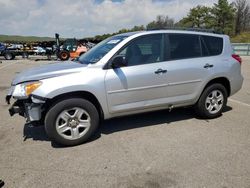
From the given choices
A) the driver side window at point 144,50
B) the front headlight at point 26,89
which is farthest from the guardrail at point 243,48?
the front headlight at point 26,89

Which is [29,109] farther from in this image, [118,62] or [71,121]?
[118,62]

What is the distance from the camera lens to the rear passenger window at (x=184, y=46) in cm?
470

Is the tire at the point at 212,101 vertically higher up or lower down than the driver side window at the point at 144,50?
lower down

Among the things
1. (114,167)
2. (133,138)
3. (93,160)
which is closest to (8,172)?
(93,160)

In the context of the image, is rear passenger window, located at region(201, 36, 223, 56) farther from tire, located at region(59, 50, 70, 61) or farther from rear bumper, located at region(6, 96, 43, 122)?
tire, located at region(59, 50, 70, 61)

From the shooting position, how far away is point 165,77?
450 centimetres

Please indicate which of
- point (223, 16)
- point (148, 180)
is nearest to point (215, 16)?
point (223, 16)

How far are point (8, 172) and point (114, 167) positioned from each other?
1.36 meters

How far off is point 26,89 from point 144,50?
6.72 ft

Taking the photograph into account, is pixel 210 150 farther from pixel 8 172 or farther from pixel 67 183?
pixel 8 172

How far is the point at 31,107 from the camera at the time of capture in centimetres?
384

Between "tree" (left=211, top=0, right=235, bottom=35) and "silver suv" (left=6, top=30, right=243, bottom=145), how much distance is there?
53.2m

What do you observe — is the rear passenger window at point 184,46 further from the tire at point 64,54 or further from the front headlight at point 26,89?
the tire at point 64,54

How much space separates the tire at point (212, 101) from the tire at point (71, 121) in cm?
217
